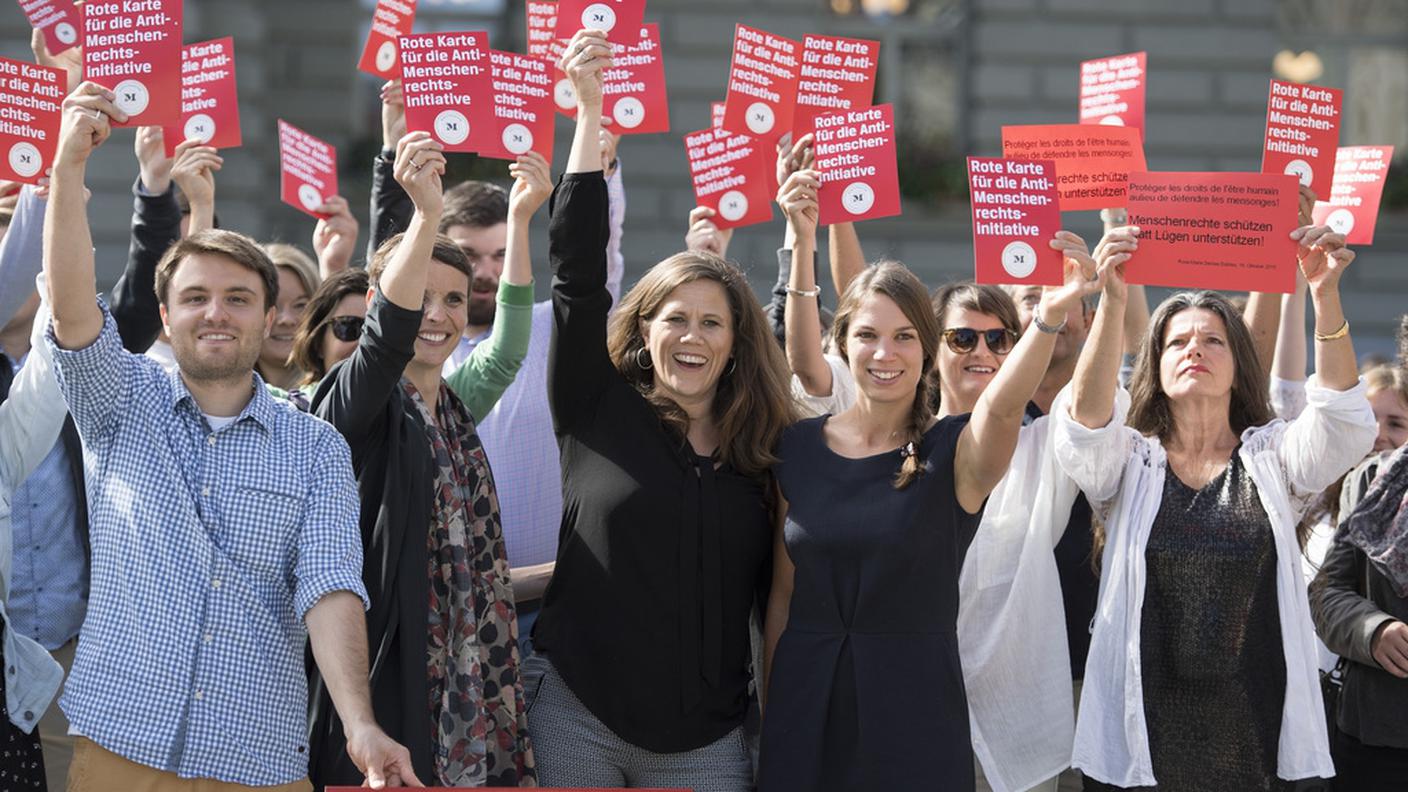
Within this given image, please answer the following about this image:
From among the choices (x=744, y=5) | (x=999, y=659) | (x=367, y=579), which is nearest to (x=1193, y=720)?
(x=999, y=659)

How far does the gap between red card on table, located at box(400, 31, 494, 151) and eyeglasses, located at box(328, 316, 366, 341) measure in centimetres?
53

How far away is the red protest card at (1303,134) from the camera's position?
4.67 metres

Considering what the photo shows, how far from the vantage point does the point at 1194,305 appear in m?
4.38

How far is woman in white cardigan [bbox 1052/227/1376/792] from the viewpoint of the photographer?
4.03 meters

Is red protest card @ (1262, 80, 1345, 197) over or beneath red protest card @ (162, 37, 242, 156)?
beneath

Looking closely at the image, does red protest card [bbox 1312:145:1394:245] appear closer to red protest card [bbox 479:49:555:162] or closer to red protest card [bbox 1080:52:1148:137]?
red protest card [bbox 1080:52:1148:137]

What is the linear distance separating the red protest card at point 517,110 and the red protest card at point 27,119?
3.68ft

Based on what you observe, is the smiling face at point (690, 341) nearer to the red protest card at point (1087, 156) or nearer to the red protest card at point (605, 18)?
the red protest card at point (605, 18)

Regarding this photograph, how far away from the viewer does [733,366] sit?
4078 mm

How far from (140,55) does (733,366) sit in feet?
5.64

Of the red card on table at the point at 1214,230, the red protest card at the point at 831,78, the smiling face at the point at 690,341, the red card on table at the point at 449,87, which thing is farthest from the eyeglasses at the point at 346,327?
the red card on table at the point at 1214,230

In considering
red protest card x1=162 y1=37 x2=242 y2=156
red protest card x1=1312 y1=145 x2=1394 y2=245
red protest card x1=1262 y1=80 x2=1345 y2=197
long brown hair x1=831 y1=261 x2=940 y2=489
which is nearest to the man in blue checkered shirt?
long brown hair x1=831 y1=261 x2=940 y2=489

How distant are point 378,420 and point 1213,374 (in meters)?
2.12

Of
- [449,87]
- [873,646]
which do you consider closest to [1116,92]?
[449,87]
